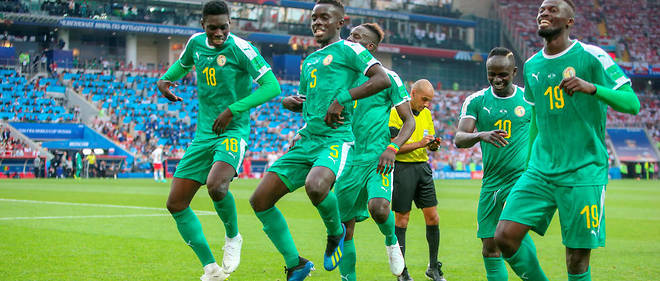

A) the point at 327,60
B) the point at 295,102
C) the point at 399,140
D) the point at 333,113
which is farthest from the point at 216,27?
the point at 399,140

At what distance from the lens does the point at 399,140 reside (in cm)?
709

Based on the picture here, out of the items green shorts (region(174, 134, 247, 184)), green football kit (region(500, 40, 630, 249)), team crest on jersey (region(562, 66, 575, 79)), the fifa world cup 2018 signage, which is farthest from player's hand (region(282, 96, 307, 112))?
the fifa world cup 2018 signage

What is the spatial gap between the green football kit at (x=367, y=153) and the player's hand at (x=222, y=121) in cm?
122

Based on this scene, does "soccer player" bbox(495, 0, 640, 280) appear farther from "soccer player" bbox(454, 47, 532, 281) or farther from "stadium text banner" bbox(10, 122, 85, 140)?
"stadium text banner" bbox(10, 122, 85, 140)

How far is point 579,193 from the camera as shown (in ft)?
18.1

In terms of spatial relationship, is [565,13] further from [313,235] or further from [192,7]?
[192,7]

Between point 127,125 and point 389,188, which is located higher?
point 389,188

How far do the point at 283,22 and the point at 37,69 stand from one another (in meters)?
19.6

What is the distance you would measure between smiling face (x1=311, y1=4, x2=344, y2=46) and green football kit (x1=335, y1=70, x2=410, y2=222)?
2.62 feet

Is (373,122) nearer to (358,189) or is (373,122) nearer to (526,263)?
(358,189)

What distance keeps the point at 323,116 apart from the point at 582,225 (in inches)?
99.1

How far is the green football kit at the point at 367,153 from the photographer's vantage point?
7.53 meters

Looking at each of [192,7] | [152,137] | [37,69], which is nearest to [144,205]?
[152,137]

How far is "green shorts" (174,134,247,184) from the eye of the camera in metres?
7.60
